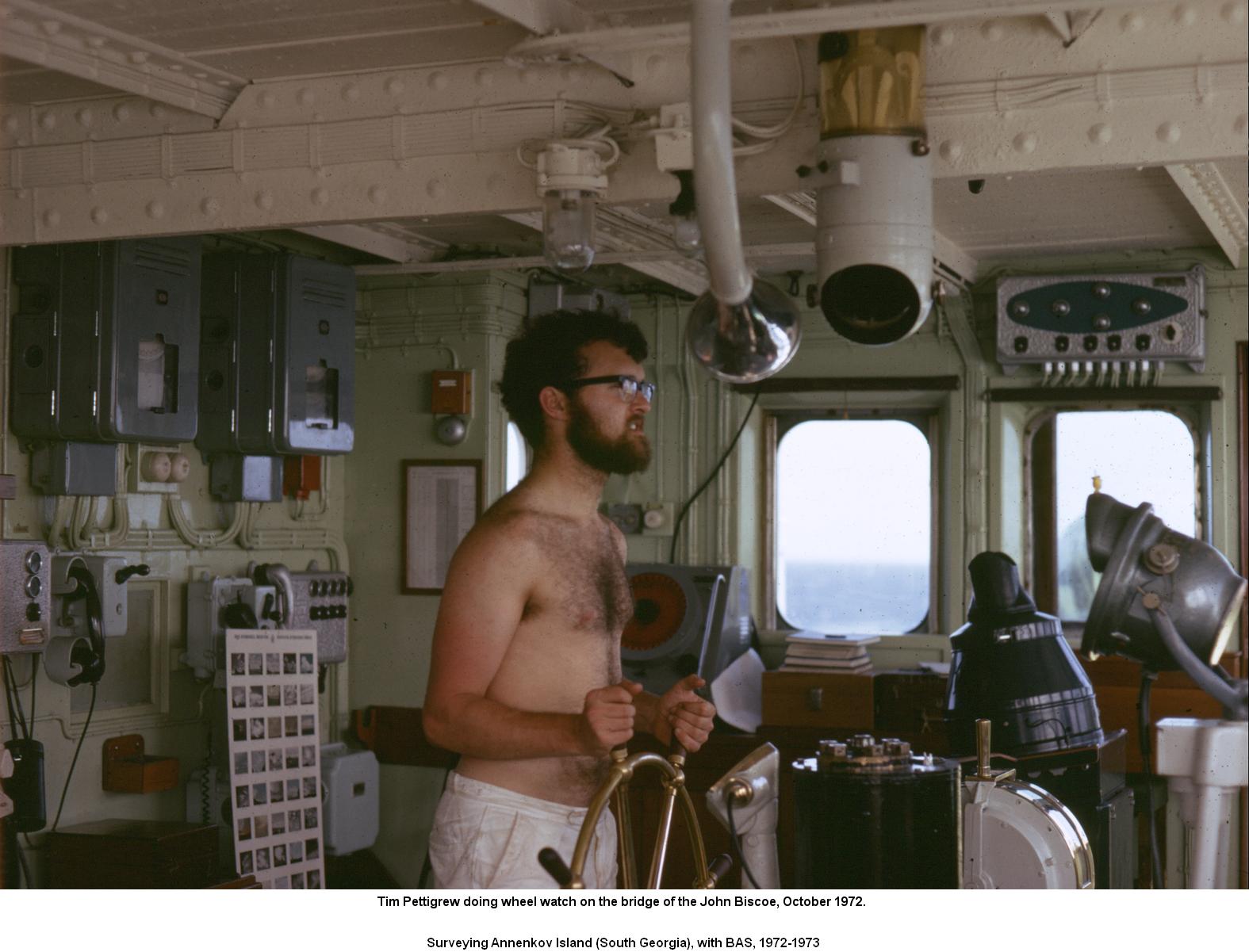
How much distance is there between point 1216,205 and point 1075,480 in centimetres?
162

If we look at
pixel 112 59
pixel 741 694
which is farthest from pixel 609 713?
pixel 741 694

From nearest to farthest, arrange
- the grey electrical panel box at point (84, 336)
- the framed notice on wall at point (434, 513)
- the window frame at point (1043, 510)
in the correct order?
the grey electrical panel box at point (84, 336), the framed notice on wall at point (434, 513), the window frame at point (1043, 510)

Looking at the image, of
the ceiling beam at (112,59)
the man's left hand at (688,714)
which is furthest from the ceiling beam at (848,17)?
the man's left hand at (688,714)

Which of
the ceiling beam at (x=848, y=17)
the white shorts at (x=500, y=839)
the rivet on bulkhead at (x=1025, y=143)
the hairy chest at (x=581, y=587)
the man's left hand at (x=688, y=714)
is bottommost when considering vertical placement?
the white shorts at (x=500, y=839)

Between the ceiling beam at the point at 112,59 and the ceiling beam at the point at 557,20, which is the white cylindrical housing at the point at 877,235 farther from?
the ceiling beam at the point at 112,59

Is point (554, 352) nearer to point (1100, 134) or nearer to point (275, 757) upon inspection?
point (1100, 134)

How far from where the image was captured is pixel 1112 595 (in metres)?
3.14

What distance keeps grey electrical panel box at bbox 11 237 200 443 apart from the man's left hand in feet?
8.20

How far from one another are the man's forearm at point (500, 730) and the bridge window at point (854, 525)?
4.04 m

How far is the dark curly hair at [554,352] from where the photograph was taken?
296 cm

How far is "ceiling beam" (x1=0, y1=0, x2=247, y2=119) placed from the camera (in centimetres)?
298

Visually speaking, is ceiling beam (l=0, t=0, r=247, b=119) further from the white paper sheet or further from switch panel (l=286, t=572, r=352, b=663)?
the white paper sheet

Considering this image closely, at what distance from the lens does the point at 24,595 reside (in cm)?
410

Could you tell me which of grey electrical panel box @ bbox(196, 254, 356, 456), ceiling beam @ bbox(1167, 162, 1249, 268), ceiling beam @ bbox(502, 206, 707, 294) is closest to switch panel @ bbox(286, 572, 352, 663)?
grey electrical panel box @ bbox(196, 254, 356, 456)
